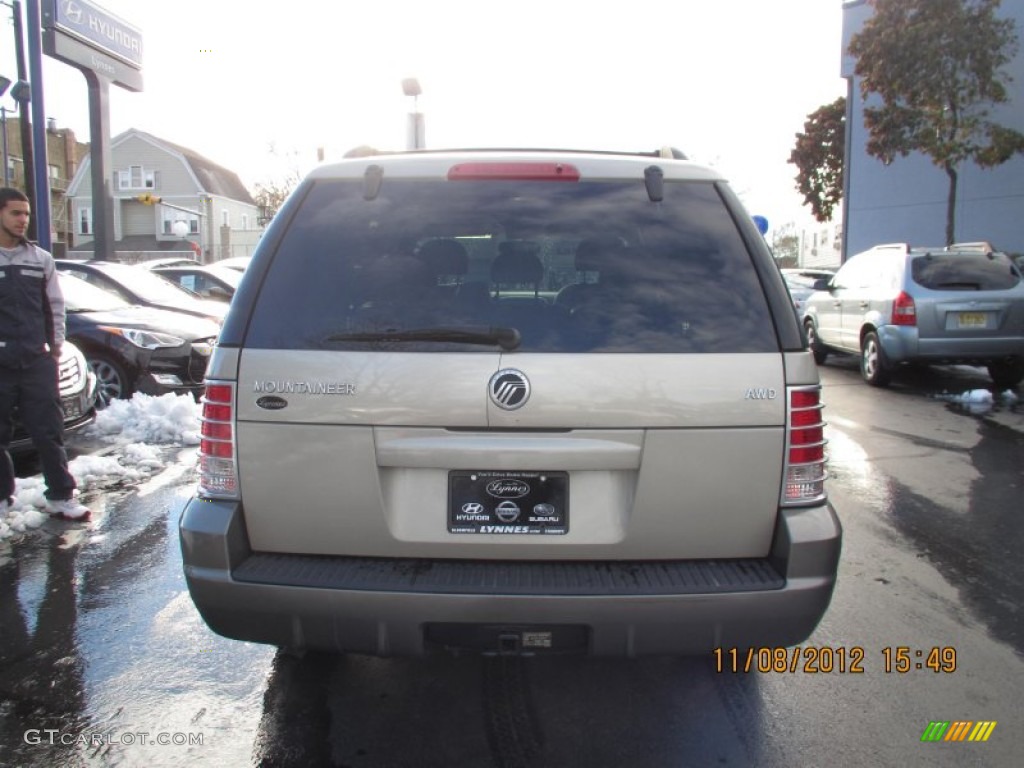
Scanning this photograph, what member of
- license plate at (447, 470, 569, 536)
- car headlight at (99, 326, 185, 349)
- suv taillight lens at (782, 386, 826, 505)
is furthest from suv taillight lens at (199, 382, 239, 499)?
car headlight at (99, 326, 185, 349)

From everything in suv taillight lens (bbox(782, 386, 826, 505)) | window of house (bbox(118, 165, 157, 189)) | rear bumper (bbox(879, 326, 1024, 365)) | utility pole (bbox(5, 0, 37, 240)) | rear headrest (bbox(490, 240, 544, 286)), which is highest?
window of house (bbox(118, 165, 157, 189))

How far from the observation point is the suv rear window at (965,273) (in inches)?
377

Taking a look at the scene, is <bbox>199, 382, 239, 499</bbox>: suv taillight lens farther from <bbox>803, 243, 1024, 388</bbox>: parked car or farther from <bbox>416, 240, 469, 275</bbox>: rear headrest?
<bbox>803, 243, 1024, 388</bbox>: parked car

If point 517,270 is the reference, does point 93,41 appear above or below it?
above

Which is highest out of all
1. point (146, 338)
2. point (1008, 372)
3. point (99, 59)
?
point (99, 59)

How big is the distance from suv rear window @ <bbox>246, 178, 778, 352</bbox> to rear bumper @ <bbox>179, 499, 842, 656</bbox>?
66 centimetres

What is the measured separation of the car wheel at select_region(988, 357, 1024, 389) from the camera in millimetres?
9812

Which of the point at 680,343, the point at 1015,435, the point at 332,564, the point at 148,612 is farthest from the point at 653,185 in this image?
the point at 1015,435

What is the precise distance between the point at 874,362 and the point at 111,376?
9.05m

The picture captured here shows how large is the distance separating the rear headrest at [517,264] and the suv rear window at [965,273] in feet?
27.8

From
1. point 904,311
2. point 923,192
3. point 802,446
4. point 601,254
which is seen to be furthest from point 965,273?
point 923,192

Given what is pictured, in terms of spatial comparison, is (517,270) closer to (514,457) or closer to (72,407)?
(514,457)

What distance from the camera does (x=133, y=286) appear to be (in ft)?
33.8

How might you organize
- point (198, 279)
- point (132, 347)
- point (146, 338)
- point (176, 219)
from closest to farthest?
point (132, 347) < point (146, 338) < point (198, 279) < point (176, 219)
